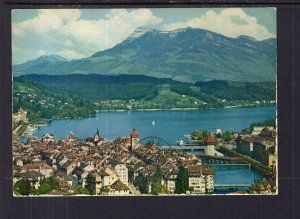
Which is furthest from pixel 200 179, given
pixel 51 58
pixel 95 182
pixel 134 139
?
pixel 51 58

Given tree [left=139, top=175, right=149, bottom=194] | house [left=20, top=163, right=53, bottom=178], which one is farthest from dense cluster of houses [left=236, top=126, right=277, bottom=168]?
house [left=20, top=163, right=53, bottom=178]

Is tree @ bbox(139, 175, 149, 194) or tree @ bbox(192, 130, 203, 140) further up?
tree @ bbox(192, 130, 203, 140)

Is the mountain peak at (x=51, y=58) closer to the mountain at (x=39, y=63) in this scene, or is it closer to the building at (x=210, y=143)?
the mountain at (x=39, y=63)

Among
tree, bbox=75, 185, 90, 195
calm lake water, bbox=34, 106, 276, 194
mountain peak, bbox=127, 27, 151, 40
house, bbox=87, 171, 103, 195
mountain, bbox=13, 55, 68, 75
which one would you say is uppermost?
mountain peak, bbox=127, 27, 151, 40

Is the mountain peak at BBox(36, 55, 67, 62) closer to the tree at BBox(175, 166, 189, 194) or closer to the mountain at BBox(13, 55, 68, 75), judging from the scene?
the mountain at BBox(13, 55, 68, 75)

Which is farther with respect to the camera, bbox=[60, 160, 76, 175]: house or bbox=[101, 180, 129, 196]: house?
bbox=[60, 160, 76, 175]: house
